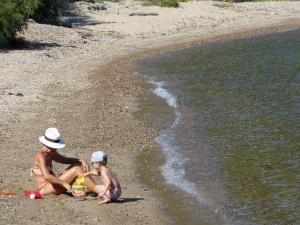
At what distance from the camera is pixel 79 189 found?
12.4 m

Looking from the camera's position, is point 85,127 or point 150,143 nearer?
point 150,143

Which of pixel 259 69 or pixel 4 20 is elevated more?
pixel 4 20

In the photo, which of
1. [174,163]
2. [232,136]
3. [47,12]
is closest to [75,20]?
[47,12]

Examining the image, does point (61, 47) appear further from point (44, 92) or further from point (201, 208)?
point (201, 208)

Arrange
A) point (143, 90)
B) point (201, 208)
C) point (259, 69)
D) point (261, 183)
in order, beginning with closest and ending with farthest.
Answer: point (201, 208) → point (261, 183) → point (143, 90) → point (259, 69)

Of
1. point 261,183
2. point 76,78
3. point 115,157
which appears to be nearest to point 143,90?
point 76,78

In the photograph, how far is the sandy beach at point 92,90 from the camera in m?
12.1

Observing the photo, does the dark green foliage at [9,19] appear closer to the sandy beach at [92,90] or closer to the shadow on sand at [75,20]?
the sandy beach at [92,90]

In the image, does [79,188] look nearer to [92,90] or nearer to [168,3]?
[92,90]

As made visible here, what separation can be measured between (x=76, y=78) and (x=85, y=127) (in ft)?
28.6

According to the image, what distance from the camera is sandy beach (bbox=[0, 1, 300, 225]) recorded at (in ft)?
39.8

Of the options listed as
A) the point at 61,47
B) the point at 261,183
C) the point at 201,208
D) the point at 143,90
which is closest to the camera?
the point at 201,208

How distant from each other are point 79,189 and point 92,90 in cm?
1265

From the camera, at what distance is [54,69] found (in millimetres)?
28734
